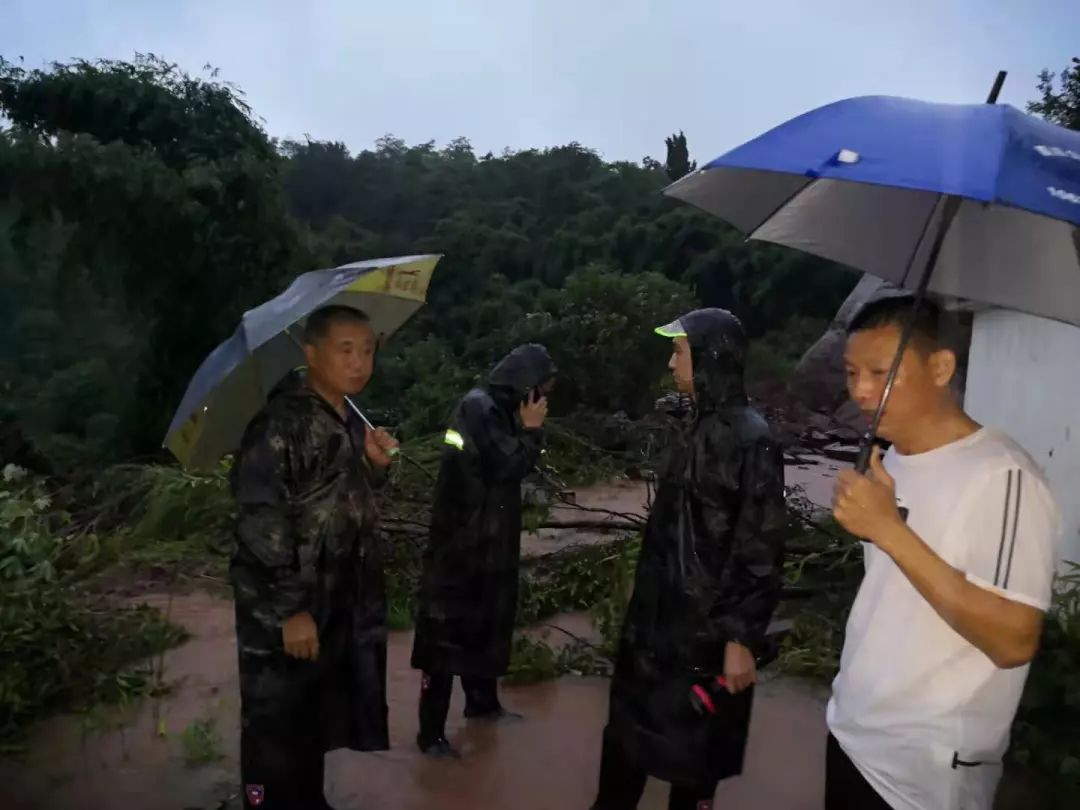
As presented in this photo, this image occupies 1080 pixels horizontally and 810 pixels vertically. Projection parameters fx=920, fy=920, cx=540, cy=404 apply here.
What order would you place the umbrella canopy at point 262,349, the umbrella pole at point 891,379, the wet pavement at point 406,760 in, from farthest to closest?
the wet pavement at point 406,760 < the umbrella canopy at point 262,349 < the umbrella pole at point 891,379

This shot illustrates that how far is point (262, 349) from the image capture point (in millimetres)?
3088

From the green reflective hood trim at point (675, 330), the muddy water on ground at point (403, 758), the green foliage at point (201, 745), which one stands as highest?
the green reflective hood trim at point (675, 330)

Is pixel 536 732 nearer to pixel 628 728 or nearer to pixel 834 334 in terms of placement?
pixel 628 728

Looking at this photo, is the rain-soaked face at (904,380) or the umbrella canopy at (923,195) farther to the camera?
the rain-soaked face at (904,380)

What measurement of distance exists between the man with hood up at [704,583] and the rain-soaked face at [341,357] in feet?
3.26

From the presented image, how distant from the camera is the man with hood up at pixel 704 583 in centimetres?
266

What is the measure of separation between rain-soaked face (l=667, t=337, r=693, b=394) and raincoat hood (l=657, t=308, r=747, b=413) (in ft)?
0.05

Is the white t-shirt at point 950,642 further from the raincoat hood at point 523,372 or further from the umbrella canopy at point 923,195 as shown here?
the raincoat hood at point 523,372

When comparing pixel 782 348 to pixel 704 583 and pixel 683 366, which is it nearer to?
pixel 683 366

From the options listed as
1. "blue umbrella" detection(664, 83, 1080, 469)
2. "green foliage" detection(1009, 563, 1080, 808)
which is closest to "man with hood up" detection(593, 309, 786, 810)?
"blue umbrella" detection(664, 83, 1080, 469)

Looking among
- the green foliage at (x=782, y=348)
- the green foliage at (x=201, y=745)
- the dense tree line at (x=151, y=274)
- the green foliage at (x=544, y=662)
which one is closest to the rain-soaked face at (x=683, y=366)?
the green foliage at (x=544, y=662)

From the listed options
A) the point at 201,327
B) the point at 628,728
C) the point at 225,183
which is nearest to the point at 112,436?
the point at 201,327

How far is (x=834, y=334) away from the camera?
48.3 feet

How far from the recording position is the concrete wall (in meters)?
4.91
